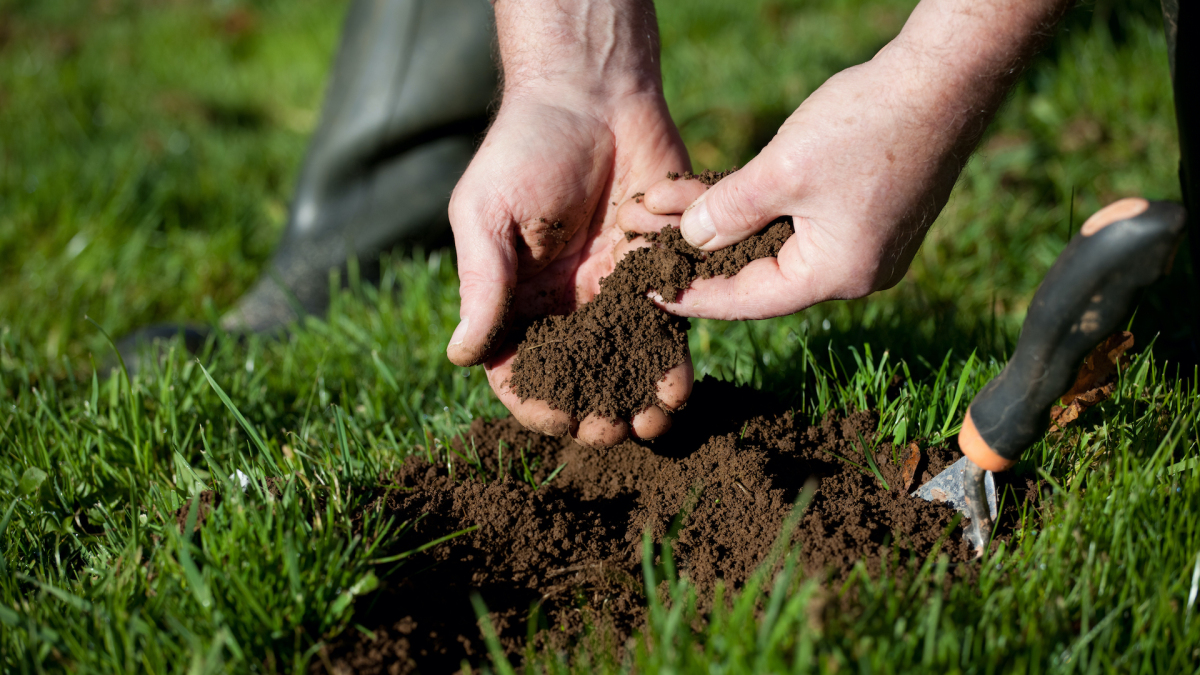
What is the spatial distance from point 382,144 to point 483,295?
6.17 ft

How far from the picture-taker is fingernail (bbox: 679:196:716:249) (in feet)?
5.86

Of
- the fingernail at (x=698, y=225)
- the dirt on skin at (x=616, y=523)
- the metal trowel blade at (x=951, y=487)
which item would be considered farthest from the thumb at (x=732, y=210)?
the metal trowel blade at (x=951, y=487)

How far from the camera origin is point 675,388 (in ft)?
5.80

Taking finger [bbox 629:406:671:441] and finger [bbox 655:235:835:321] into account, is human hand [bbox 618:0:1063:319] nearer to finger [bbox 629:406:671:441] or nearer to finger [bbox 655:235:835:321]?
finger [bbox 655:235:835:321]

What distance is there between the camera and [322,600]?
1331 mm

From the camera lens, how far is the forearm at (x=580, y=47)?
2.09 meters

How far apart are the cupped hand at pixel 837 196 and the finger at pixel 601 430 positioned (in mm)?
371

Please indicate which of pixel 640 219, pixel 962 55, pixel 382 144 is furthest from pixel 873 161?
pixel 382 144

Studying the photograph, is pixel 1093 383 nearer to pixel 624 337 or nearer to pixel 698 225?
pixel 698 225

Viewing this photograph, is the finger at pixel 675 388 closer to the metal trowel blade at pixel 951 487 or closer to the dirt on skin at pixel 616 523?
the dirt on skin at pixel 616 523

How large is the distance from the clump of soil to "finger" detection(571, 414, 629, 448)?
0.6 inches

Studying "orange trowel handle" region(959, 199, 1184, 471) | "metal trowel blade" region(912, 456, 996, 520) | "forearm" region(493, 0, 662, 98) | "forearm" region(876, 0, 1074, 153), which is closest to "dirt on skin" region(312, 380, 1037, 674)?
"metal trowel blade" region(912, 456, 996, 520)

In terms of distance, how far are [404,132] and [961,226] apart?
8.33 feet

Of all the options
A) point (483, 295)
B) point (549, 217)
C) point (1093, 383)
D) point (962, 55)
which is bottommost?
point (1093, 383)
